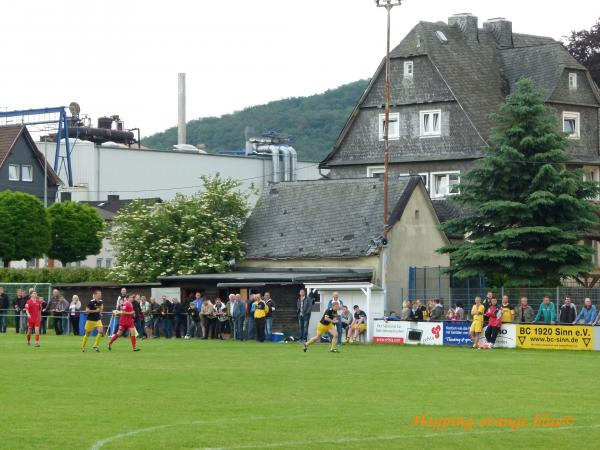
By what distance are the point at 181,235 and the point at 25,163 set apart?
3301 centimetres

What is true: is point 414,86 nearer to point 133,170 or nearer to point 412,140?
point 412,140

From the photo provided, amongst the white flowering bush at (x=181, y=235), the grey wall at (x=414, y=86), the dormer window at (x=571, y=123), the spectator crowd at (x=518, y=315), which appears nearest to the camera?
the spectator crowd at (x=518, y=315)

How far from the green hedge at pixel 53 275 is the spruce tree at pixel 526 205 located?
1949 centimetres

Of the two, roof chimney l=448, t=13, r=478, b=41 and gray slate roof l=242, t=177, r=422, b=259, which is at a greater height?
roof chimney l=448, t=13, r=478, b=41

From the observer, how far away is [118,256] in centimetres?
5928

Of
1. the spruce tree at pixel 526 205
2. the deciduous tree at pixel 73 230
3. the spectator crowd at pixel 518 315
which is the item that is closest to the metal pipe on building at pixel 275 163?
the deciduous tree at pixel 73 230

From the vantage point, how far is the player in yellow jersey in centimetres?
4103

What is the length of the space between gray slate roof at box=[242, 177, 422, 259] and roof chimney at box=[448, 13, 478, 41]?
1904cm

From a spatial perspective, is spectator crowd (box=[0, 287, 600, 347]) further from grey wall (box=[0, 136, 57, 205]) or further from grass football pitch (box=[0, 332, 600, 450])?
grey wall (box=[0, 136, 57, 205])

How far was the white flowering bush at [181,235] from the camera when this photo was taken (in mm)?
57062

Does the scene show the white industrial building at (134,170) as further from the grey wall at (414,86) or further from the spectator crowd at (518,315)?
the spectator crowd at (518,315)

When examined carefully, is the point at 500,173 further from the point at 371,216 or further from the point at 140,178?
the point at 140,178

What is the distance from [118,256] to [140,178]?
124 feet

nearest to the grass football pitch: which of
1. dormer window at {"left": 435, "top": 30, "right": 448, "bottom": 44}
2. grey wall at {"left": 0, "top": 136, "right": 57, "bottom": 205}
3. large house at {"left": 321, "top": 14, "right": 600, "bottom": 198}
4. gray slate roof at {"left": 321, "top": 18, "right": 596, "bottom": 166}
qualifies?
large house at {"left": 321, "top": 14, "right": 600, "bottom": 198}
